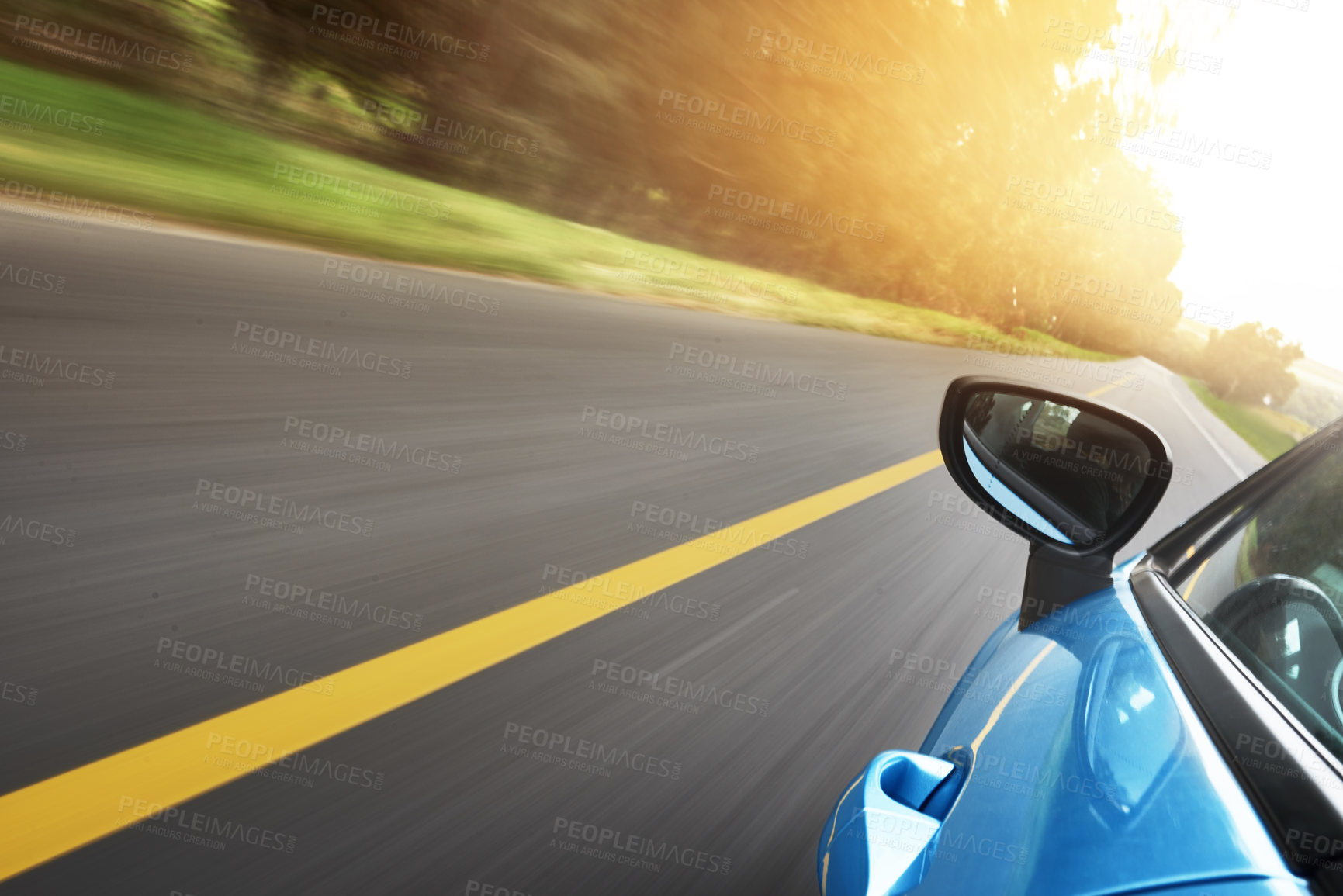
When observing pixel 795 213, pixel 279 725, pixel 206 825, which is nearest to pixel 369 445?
pixel 279 725

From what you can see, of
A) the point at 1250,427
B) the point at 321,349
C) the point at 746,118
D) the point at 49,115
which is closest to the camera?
the point at 321,349

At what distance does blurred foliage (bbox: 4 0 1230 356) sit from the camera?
34.1ft

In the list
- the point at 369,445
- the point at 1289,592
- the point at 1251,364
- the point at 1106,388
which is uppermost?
Result: the point at 1251,364

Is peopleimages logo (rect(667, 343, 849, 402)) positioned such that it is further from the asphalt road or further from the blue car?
the blue car

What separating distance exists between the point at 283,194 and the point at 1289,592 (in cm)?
868

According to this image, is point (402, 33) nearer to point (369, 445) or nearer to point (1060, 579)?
point (369, 445)

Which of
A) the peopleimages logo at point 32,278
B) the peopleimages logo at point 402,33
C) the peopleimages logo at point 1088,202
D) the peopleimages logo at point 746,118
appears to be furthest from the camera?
the peopleimages logo at point 1088,202

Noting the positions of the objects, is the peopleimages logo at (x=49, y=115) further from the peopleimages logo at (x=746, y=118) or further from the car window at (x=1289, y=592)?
the peopleimages logo at (x=746, y=118)

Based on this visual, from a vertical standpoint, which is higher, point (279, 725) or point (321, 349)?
point (321, 349)

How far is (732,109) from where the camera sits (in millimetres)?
18891

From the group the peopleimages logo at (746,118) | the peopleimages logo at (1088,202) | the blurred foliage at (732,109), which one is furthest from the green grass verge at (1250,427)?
the peopleimages logo at (746,118)

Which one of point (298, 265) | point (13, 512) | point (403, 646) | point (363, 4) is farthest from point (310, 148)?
point (403, 646)

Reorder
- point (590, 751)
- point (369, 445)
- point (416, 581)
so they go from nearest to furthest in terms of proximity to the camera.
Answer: point (590, 751) → point (416, 581) → point (369, 445)

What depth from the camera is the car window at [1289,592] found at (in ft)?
4.15
